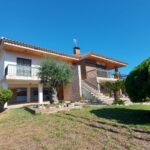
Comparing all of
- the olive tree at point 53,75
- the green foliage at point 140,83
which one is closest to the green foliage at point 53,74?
the olive tree at point 53,75

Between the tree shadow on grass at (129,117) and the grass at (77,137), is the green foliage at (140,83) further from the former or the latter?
the grass at (77,137)

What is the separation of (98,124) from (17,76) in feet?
34.5

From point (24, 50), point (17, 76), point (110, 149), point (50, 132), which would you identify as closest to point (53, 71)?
point (17, 76)

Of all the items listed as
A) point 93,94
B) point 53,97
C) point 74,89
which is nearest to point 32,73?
point 53,97

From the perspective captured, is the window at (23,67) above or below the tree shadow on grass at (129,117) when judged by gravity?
above

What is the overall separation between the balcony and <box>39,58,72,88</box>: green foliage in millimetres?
2818

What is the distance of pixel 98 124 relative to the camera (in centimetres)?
638

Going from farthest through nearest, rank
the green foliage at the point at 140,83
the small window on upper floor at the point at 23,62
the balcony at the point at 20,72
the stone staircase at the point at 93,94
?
the small window on upper floor at the point at 23,62
the stone staircase at the point at 93,94
the balcony at the point at 20,72
the green foliage at the point at 140,83

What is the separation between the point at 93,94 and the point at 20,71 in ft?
25.8

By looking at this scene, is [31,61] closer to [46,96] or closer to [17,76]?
[17,76]

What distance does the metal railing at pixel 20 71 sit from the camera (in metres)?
14.3

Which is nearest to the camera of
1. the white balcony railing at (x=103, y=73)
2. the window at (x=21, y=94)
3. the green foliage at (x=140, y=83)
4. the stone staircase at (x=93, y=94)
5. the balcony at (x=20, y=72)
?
the green foliage at (x=140, y=83)

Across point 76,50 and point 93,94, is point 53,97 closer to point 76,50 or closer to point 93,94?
point 93,94

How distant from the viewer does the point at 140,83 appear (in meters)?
7.13
